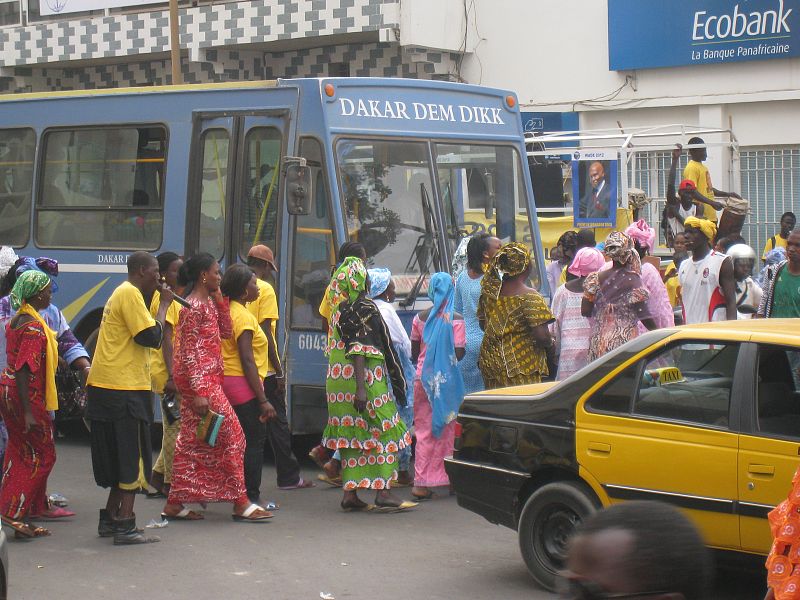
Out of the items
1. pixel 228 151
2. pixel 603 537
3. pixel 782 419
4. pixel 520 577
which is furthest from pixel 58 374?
pixel 603 537

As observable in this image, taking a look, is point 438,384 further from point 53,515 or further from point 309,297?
point 53,515

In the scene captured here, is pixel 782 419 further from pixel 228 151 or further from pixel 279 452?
pixel 228 151

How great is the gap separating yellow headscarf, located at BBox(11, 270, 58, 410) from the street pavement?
896mm

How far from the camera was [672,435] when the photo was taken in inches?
231

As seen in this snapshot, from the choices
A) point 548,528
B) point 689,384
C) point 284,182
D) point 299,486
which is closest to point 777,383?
point 689,384

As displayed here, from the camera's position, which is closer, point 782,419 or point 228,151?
point 782,419

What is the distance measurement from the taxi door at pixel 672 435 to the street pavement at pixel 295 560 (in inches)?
29.8

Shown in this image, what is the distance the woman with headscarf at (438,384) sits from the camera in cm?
866

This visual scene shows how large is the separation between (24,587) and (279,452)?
9.05ft

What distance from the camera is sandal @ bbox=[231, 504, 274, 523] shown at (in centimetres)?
823

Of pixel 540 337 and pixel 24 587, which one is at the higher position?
pixel 540 337

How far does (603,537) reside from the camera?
8.09 feet

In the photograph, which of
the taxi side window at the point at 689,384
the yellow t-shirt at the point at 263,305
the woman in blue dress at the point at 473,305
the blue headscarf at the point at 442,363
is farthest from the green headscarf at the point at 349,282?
the taxi side window at the point at 689,384

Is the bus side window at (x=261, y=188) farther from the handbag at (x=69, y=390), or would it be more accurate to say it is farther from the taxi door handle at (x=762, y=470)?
the taxi door handle at (x=762, y=470)
